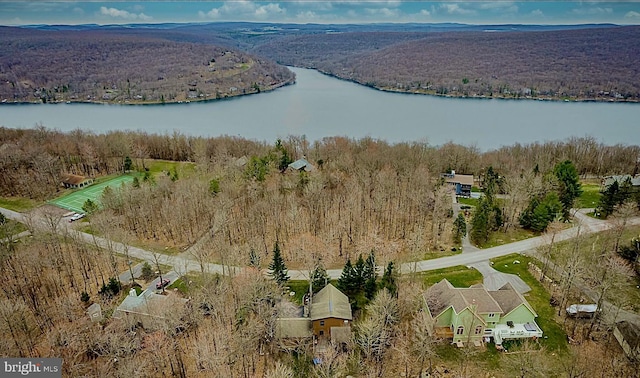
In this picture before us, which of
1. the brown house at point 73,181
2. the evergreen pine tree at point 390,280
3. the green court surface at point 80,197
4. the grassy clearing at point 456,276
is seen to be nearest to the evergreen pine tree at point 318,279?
the evergreen pine tree at point 390,280

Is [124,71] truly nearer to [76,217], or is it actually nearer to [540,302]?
[76,217]

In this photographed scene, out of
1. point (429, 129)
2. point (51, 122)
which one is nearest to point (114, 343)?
point (429, 129)

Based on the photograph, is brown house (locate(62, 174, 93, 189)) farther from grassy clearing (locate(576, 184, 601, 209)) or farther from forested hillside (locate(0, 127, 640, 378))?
grassy clearing (locate(576, 184, 601, 209))

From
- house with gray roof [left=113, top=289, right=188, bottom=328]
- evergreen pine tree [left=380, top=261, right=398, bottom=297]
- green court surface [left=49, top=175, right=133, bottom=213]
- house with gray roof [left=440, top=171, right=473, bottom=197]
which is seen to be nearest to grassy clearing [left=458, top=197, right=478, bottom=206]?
house with gray roof [left=440, top=171, right=473, bottom=197]

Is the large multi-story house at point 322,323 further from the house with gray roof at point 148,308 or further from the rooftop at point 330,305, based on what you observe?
the house with gray roof at point 148,308

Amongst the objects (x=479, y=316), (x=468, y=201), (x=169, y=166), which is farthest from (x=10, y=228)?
(x=468, y=201)
